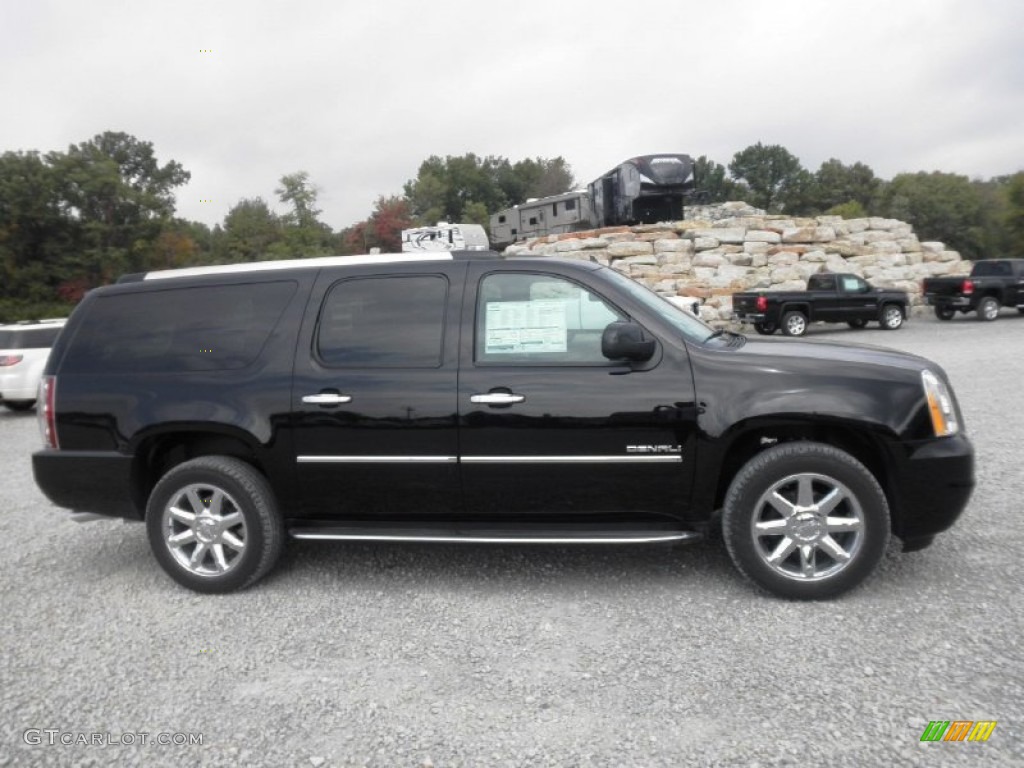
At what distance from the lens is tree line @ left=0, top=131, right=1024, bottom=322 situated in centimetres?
3419

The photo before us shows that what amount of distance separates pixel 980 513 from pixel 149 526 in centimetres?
515

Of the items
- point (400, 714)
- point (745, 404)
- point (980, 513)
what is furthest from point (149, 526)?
point (980, 513)

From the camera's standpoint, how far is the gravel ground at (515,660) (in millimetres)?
2703

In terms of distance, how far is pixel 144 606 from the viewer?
4.07 metres

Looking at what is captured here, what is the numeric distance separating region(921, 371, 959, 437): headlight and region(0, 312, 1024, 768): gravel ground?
0.82m

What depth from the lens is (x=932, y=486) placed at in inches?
144

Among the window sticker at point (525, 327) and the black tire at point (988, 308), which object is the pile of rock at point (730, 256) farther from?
the window sticker at point (525, 327)

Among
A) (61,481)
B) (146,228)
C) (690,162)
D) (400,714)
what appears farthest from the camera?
(146,228)

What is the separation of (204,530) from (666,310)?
112 inches

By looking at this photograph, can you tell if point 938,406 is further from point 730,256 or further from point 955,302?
point 730,256

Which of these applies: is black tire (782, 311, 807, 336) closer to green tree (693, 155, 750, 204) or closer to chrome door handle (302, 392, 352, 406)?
chrome door handle (302, 392, 352, 406)

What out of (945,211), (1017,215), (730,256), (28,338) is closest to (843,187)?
(945,211)

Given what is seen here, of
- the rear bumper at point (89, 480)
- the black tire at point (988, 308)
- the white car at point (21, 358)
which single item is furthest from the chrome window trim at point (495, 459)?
the black tire at point (988, 308)

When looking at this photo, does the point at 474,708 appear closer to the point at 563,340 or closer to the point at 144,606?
the point at 563,340
